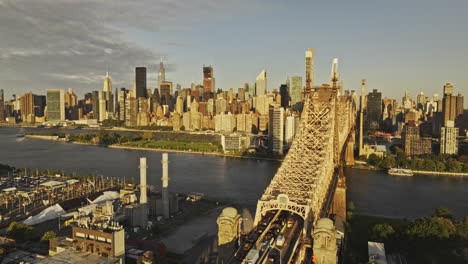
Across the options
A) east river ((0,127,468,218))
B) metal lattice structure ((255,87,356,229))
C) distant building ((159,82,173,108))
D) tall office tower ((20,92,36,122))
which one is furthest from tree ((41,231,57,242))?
tall office tower ((20,92,36,122))

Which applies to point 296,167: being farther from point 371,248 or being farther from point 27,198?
point 27,198

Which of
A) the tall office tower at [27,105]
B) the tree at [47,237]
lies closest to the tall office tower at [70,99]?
the tall office tower at [27,105]

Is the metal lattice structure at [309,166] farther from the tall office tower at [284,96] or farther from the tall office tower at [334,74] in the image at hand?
the tall office tower at [284,96]

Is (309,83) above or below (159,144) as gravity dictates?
above

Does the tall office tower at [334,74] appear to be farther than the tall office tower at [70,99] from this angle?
No

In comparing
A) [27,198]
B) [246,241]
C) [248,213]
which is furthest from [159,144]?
[246,241]
